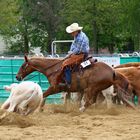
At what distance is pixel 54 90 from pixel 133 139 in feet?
17.2

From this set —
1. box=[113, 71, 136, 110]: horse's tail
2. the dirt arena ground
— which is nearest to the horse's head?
the dirt arena ground

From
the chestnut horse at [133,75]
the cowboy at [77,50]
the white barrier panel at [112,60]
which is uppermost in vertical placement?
the cowboy at [77,50]

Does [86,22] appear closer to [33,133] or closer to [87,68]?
[87,68]

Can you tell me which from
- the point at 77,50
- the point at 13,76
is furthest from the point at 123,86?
the point at 13,76

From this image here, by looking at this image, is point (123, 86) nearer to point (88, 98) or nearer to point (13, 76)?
point (88, 98)

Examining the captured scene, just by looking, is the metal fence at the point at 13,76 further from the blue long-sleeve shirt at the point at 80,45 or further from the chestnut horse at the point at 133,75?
the blue long-sleeve shirt at the point at 80,45

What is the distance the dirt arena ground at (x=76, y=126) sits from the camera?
8.00 meters

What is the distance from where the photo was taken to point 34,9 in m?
44.4

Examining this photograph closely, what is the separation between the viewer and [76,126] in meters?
9.29

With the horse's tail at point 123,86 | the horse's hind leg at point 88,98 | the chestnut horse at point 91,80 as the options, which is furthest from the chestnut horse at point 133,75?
the horse's hind leg at point 88,98

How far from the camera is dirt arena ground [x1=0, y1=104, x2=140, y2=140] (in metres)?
8.00

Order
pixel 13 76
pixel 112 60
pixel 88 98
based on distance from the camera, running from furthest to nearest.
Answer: pixel 13 76
pixel 112 60
pixel 88 98

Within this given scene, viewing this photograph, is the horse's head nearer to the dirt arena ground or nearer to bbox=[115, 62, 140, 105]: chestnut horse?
the dirt arena ground

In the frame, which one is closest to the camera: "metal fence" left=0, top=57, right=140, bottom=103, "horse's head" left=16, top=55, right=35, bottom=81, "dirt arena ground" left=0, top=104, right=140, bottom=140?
"dirt arena ground" left=0, top=104, right=140, bottom=140
